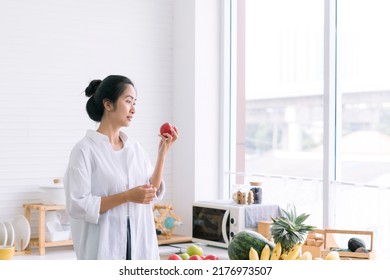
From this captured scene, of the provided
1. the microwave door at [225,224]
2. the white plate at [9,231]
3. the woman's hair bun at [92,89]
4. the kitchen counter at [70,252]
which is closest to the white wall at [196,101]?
the kitchen counter at [70,252]

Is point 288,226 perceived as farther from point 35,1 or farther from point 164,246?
point 35,1

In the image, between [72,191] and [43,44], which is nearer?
[72,191]

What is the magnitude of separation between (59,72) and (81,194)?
8.69 ft

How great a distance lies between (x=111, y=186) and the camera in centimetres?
265

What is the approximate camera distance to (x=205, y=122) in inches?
219

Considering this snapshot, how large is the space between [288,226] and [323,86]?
8.07 ft

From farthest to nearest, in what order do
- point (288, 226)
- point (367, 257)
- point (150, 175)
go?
1. point (367, 257)
2. point (150, 175)
3. point (288, 226)

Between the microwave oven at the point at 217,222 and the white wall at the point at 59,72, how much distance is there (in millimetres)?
820

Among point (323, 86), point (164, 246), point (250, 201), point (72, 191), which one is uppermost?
point (323, 86)

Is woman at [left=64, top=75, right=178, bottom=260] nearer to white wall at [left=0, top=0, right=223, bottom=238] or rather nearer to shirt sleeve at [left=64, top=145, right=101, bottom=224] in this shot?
shirt sleeve at [left=64, top=145, right=101, bottom=224]

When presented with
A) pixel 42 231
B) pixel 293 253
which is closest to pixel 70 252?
pixel 42 231

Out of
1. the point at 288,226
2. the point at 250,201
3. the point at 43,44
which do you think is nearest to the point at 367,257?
the point at 288,226

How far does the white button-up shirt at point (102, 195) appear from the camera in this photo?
2.57 metres
